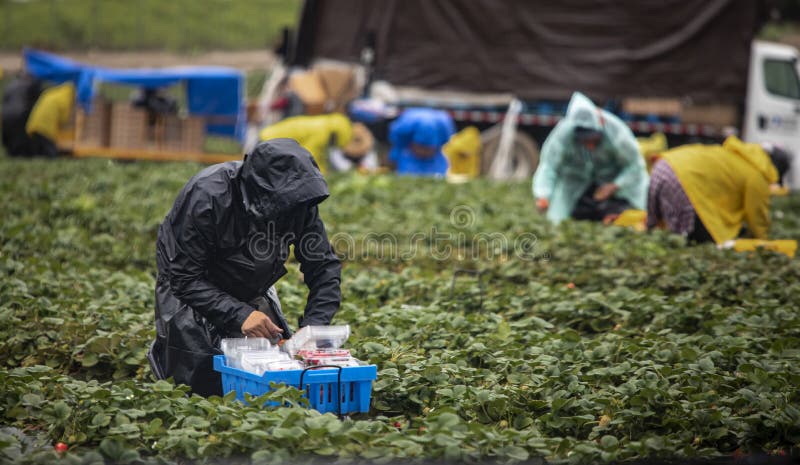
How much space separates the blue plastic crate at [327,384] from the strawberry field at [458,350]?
0.09m

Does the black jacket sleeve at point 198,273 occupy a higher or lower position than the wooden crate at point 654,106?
lower

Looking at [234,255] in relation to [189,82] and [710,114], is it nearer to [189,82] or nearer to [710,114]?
[710,114]

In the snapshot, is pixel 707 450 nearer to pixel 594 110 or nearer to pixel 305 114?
pixel 594 110

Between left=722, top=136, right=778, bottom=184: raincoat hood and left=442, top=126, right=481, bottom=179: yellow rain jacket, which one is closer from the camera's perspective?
left=722, top=136, right=778, bottom=184: raincoat hood

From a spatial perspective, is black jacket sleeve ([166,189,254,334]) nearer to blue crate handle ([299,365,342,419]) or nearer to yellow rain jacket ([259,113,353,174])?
blue crate handle ([299,365,342,419])

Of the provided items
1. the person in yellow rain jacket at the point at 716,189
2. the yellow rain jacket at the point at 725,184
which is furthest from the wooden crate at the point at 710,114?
the yellow rain jacket at the point at 725,184

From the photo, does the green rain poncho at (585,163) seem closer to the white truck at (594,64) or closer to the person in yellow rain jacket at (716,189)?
the person in yellow rain jacket at (716,189)

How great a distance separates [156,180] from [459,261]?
556 cm

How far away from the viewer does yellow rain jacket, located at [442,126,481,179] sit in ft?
55.8

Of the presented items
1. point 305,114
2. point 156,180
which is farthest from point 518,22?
point 156,180

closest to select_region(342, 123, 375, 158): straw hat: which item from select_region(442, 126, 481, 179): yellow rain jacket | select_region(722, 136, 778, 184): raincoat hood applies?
select_region(442, 126, 481, 179): yellow rain jacket

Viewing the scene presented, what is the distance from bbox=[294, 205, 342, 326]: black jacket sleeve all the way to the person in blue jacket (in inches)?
418

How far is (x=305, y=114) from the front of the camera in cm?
1802

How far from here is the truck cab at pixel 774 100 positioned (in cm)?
1686
